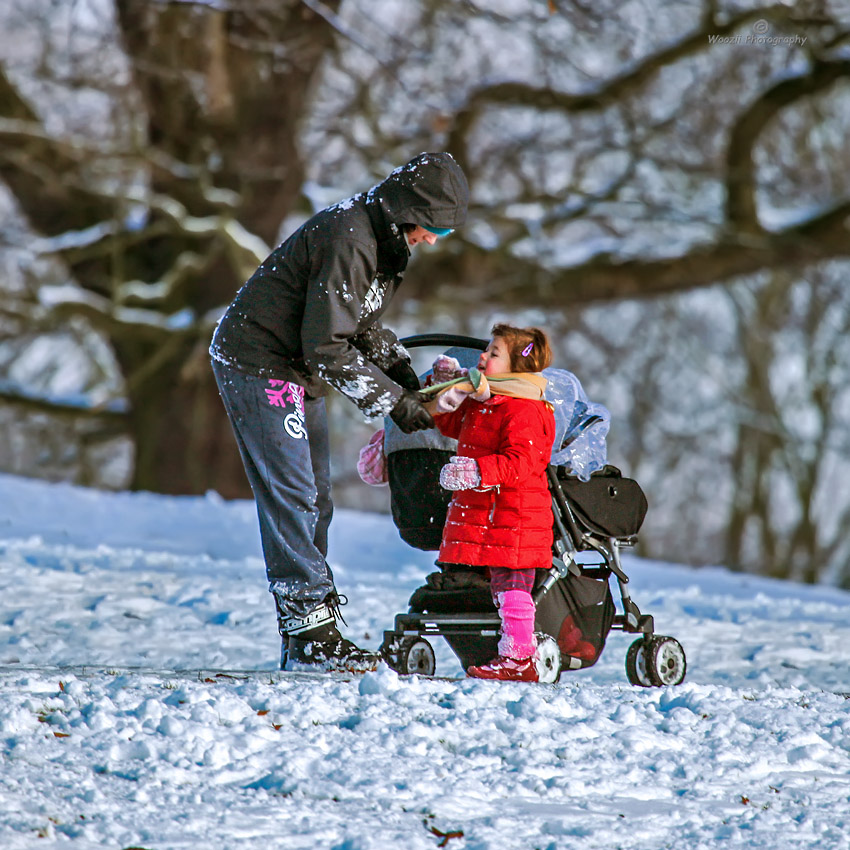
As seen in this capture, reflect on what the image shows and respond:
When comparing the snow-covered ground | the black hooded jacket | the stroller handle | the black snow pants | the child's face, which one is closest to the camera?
the snow-covered ground

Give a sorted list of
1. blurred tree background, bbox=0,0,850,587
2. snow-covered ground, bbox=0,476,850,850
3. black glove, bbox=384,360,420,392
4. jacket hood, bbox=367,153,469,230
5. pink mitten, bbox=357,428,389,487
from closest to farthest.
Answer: snow-covered ground, bbox=0,476,850,850 < jacket hood, bbox=367,153,469,230 < black glove, bbox=384,360,420,392 < pink mitten, bbox=357,428,389,487 < blurred tree background, bbox=0,0,850,587

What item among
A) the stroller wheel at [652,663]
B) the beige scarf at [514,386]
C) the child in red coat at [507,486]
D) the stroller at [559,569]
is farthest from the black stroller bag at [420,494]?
the stroller wheel at [652,663]

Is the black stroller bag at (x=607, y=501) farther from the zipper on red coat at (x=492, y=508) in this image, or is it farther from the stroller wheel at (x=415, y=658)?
the stroller wheel at (x=415, y=658)

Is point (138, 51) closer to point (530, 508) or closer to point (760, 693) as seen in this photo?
point (530, 508)

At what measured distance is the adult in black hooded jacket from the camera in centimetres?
421

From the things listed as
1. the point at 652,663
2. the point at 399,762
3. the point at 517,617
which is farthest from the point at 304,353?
the point at 652,663

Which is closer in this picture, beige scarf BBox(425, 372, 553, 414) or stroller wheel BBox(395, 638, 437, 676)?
beige scarf BBox(425, 372, 553, 414)

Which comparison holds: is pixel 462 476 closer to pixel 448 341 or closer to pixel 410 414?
pixel 410 414

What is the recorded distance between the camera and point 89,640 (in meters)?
5.52

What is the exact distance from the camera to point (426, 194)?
4242 millimetres

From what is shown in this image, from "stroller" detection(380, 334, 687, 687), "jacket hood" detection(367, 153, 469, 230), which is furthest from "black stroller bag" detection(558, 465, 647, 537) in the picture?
"jacket hood" detection(367, 153, 469, 230)

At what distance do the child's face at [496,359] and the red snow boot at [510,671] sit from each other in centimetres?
112

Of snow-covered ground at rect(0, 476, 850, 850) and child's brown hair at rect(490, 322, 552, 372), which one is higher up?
child's brown hair at rect(490, 322, 552, 372)

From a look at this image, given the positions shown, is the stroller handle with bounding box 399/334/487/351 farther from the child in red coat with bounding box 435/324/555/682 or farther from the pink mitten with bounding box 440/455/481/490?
the pink mitten with bounding box 440/455/481/490
